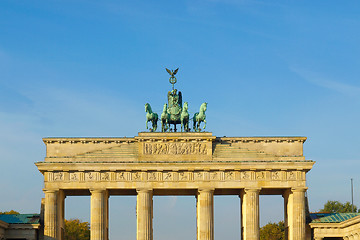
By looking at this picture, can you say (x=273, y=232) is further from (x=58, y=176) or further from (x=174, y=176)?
(x=58, y=176)

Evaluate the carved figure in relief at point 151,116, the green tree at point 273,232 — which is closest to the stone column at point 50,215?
the carved figure in relief at point 151,116

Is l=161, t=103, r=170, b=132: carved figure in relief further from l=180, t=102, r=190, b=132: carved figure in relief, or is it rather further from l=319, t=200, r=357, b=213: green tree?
l=319, t=200, r=357, b=213: green tree

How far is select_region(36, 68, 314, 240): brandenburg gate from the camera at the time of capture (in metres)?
80.0

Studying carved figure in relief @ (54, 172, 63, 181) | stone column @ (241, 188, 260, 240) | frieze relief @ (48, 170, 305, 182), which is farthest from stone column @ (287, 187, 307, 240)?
carved figure in relief @ (54, 172, 63, 181)

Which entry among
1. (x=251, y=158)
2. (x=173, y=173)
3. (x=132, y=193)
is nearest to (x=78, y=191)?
(x=132, y=193)

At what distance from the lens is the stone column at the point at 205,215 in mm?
79812

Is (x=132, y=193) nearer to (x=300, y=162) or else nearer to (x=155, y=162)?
(x=155, y=162)

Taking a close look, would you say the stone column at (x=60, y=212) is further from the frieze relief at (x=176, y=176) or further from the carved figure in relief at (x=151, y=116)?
the carved figure in relief at (x=151, y=116)

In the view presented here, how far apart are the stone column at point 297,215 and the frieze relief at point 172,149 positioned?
10.6m

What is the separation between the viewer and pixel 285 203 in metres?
84.3

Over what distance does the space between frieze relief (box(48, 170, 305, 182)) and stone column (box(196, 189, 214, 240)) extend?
168 cm

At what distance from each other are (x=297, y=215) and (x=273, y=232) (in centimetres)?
5223

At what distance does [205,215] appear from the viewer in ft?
263

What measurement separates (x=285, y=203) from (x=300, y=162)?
6.09 meters
